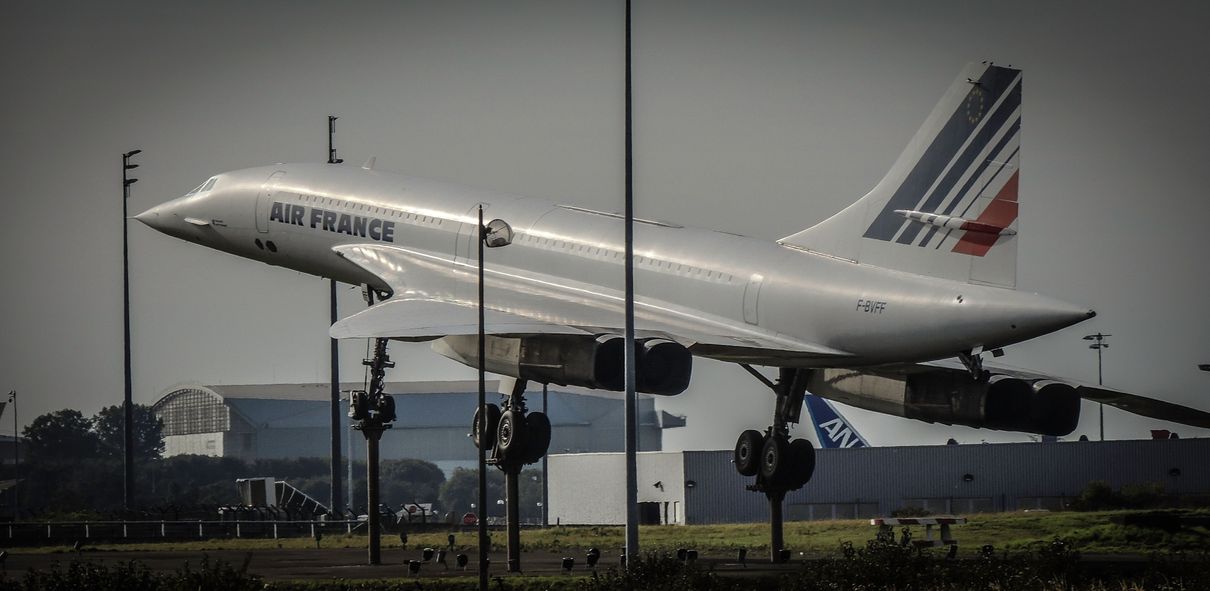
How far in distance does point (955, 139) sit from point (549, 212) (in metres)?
10.4

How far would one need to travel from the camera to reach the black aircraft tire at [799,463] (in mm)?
40000

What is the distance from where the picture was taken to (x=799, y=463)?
40125 millimetres

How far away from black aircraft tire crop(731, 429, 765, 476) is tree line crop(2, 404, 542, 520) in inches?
1397

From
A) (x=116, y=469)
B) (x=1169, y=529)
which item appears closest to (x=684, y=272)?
(x=1169, y=529)

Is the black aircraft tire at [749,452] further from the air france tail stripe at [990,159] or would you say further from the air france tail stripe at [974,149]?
the air france tail stripe at [990,159]

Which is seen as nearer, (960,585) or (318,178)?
(960,585)

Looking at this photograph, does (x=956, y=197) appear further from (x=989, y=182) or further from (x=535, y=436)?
(x=535, y=436)

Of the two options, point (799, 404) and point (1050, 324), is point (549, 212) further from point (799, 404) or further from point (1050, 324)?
point (1050, 324)

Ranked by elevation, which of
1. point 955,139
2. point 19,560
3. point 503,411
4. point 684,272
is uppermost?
point 955,139

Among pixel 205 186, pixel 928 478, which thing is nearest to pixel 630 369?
pixel 205 186

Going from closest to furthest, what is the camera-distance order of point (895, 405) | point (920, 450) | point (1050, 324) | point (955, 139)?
point (1050, 324)
point (955, 139)
point (895, 405)
point (920, 450)

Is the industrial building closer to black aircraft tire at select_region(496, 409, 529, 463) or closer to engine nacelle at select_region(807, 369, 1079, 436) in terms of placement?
engine nacelle at select_region(807, 369, 1079, 436)

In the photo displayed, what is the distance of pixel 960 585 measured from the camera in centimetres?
3002

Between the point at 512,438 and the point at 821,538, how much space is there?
50.8 feet
